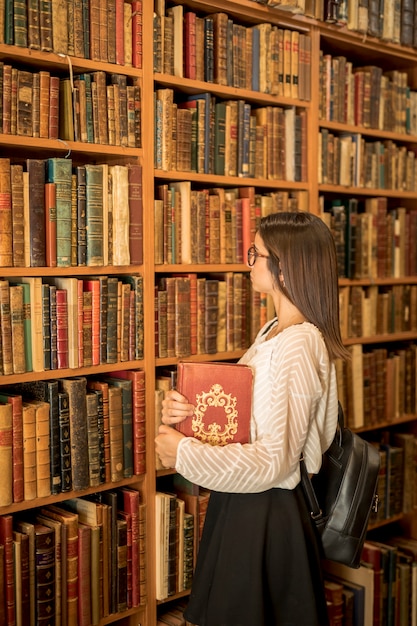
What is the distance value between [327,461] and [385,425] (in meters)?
1.26

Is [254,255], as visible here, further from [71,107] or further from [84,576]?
[84,576]

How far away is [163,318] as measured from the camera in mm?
2443

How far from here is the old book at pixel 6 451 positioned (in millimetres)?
2068

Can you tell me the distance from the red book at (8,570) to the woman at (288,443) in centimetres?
51

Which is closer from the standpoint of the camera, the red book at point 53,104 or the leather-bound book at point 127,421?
the red book at point 53,104

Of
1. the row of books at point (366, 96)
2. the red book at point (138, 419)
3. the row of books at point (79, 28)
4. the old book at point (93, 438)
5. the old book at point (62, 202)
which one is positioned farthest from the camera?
the row of books at point (366, 96)

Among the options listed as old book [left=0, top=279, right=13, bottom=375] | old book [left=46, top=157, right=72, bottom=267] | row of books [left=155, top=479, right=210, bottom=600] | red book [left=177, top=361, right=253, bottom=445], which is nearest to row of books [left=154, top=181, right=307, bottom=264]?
old book [left=46, top=157, right=72, bottom=267]

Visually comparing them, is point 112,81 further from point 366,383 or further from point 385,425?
point 385,425

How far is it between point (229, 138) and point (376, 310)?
1.01 meters

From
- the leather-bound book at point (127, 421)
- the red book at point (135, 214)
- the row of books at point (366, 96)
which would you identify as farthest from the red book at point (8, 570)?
the row of books at point (366, 96)

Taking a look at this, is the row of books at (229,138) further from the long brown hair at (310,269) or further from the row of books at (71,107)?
the long brown hair at (310,269)

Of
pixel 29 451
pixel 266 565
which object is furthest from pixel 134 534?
pixel 266 565

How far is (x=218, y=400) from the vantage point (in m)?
1.86

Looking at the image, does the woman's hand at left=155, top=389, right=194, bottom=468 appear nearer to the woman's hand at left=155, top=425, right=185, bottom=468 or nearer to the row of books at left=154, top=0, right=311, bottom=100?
the woman's hand at left=155, top=425, right=185, bottom=468
